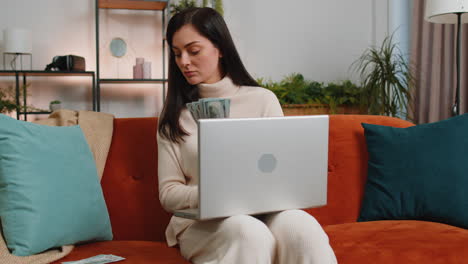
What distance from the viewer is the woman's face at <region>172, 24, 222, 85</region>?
1638 millimetres

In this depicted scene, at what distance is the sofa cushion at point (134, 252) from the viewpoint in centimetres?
141

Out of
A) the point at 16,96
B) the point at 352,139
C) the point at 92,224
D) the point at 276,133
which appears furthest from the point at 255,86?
the point at 16,96

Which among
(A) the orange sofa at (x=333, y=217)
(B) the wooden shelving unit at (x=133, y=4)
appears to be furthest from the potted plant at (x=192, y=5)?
(A) the orange sofa at (x=333, y=217)

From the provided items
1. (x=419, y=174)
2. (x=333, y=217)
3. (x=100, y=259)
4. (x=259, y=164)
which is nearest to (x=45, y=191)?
(x=100, y=259)

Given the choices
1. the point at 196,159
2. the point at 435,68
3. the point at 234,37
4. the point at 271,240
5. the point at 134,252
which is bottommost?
the point at 134,252

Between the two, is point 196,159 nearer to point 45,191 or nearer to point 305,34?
point 45,191

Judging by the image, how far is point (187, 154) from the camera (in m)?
1.55

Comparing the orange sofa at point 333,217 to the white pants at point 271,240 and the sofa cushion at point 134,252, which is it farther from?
the white pants at point 271,240

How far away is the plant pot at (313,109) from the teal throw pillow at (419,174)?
2.06 meters

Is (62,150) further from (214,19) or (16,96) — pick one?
(16,96)

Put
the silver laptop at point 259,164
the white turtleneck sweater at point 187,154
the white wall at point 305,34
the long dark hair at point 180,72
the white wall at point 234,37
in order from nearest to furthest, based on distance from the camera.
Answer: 1. the silver laptop at point 259,164
2. the white turtleneck sweater at point 187,154
3. the long dark hair at point 180,72
4. the white wall at point 234,37
5. the white wall at point 305,34

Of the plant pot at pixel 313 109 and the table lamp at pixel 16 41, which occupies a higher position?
the table lamp at pixel 16 41

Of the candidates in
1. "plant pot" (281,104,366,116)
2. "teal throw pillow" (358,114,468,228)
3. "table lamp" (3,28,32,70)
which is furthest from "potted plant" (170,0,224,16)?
"teal throw pillow" (358,114,468,228)

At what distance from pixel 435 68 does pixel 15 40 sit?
3.35 metres
